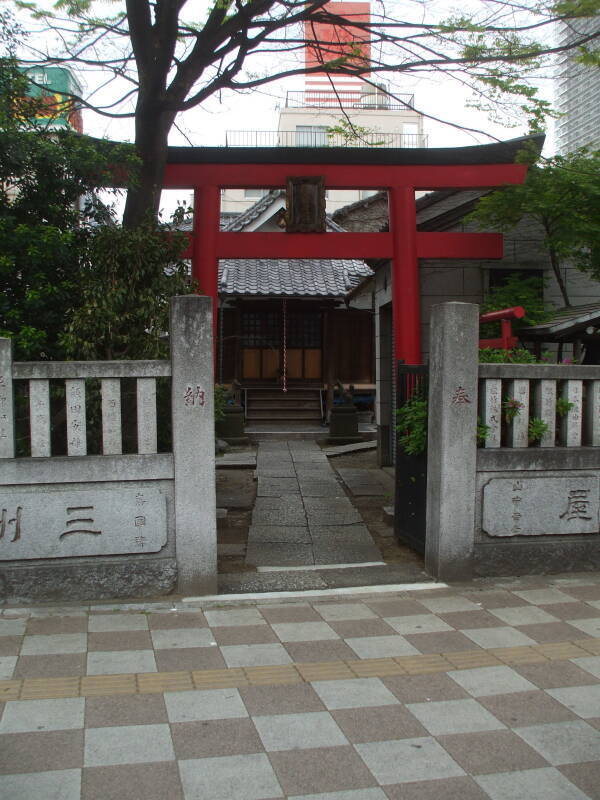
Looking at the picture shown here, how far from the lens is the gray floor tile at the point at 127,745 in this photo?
3.64 metres

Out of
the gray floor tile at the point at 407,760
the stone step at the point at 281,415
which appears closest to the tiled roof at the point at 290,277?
the stone step at the point at 281,415

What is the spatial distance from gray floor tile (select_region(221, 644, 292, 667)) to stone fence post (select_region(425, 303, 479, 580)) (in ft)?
6.87

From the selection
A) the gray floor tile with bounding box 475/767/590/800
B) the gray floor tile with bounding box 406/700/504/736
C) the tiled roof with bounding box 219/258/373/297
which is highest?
the tiled roof with bounding box 219/258/373/297

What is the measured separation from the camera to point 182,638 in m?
5.34

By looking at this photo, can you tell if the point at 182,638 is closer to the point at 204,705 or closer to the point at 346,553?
the point at 204,705

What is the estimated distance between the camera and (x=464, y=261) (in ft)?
39.0

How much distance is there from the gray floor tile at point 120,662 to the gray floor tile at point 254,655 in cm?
51

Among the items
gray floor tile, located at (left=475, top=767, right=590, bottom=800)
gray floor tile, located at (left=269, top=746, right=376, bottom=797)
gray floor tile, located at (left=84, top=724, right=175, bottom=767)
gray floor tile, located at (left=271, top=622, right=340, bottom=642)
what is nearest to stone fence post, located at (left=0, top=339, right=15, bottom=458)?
gray floor tile, located at (left=271, top=622, right=340, bottom=642)

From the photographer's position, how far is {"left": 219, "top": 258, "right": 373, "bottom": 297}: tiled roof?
1894cm

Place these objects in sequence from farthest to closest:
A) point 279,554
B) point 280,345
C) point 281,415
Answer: point 280,345 < point 281,415 < point 279,554

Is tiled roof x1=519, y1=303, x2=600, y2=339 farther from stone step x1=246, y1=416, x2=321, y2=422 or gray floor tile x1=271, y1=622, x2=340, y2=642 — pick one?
stone step x1=246, y1=416, x2=321, y2=422

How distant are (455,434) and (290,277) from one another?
14239 millimetres

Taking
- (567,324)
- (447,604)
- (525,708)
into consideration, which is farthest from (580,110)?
(525,708)

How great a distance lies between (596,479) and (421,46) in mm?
6052
